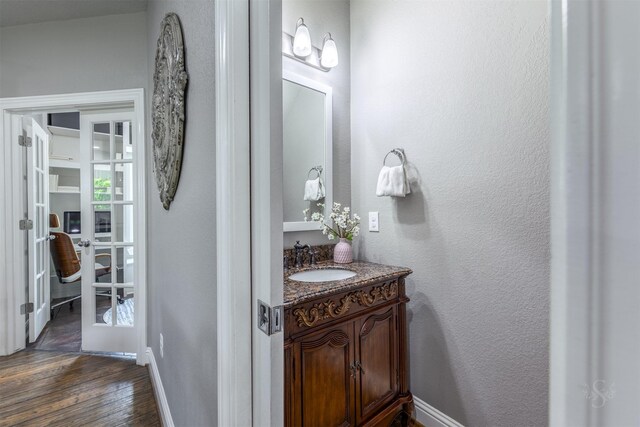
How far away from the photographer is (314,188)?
2.04m

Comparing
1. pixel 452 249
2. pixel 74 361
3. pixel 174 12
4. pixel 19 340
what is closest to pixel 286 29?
pixel 174 12

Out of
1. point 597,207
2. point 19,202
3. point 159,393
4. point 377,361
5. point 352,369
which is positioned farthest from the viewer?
point 19,202

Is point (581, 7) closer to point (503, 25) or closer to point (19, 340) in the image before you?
point (503, 25)

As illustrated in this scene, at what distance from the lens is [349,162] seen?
7.22 feet

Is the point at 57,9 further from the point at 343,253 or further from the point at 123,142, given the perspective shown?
the point at 343,253

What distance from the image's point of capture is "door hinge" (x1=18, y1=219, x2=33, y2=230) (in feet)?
8.24

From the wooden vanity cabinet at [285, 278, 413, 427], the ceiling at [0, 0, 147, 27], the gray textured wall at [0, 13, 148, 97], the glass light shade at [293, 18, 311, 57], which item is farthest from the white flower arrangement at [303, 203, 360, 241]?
the ceiling at [0, 0, 147, 27]

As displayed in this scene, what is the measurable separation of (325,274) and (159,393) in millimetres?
1261

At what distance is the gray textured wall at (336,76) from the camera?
77.8 inches

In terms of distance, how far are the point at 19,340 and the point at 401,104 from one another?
3.58 meters

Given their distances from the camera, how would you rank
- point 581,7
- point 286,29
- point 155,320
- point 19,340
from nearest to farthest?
1. point 581,7
2. point 286,29
3. point 155,320
4. point 19,340

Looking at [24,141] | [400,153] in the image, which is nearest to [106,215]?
[24,141]

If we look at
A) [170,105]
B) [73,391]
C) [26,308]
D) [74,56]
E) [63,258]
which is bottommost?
[73,391]

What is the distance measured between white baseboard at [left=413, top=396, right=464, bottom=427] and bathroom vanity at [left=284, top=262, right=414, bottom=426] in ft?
0.19
